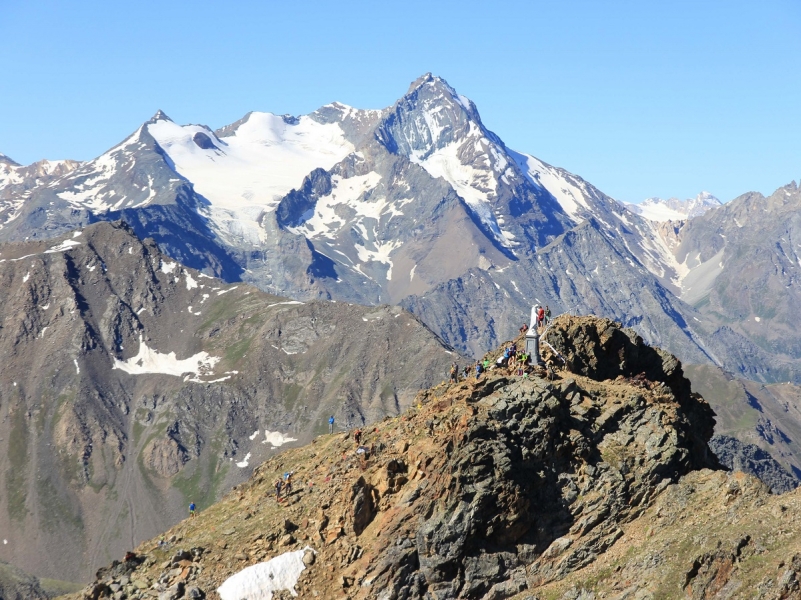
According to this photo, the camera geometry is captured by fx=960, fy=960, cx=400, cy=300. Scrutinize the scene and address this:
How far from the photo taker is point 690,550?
56531 mm

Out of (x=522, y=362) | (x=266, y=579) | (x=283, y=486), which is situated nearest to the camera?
(x=266, y=579)

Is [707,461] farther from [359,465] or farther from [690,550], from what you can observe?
[359,465]

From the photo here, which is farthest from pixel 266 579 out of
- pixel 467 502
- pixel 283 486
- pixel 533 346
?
pixel 533 346

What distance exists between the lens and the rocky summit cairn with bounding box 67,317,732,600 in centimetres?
6031

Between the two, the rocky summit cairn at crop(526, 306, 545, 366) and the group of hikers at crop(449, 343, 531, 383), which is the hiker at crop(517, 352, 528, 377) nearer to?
the group of hikers at crop(449, 343, 531, 383)

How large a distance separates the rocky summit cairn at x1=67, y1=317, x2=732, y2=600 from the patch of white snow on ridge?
0.41 m

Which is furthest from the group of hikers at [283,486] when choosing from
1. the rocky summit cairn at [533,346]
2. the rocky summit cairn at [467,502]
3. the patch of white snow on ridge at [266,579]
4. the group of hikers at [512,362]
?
the rocky summit cairn at [533,346]

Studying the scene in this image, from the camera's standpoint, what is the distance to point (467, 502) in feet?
200

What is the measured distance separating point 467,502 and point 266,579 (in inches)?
551

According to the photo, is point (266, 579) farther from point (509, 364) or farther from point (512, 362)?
point (512, 362)

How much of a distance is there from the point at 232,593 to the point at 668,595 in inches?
1078

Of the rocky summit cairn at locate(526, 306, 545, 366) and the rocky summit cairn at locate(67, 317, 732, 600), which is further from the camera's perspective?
the rocky summit cairn at locate(526, 306, 545, 366)

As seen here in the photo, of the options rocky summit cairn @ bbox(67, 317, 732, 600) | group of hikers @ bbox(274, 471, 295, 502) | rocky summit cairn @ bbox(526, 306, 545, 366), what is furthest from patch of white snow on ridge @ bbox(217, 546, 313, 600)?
rocky summit cairn @ bbox(526, 306, 545, 366)

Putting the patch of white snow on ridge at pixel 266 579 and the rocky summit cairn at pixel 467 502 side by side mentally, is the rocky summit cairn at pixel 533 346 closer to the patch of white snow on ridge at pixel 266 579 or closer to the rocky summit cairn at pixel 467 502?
the rocky summit cairn at pixel 467 502
